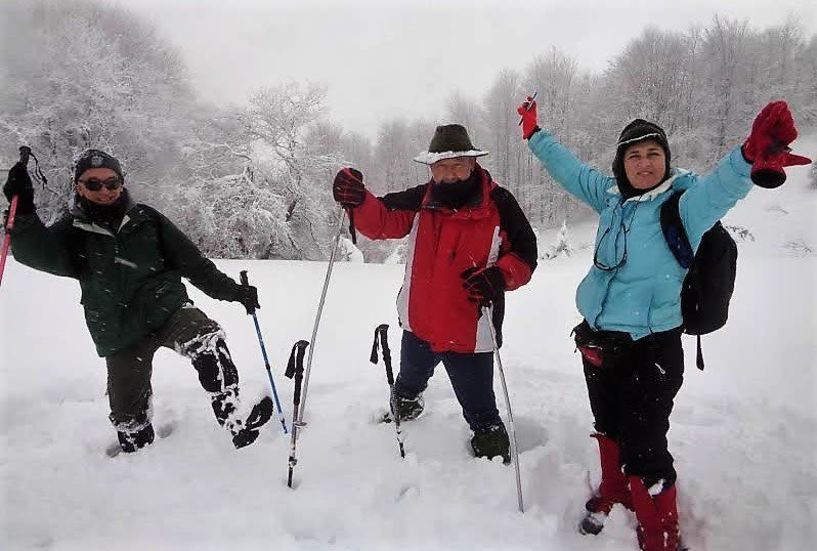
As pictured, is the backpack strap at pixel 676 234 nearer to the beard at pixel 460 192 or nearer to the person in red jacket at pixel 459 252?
the person in red jacket at pixel 459 252

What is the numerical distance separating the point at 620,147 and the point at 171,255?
9.34ft

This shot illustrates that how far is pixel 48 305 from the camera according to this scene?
6750 millimetres

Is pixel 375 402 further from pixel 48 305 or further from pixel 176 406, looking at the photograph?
pixel 48 305

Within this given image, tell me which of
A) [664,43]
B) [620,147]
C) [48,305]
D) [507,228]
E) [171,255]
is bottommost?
[48,305]

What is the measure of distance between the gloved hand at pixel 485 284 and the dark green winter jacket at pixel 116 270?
6.37ft

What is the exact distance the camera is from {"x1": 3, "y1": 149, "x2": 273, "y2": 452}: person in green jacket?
2.92 metres

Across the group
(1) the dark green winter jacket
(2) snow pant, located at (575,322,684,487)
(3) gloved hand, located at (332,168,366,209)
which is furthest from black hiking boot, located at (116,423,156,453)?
(2) snow pant, located at (575,322,684,487)

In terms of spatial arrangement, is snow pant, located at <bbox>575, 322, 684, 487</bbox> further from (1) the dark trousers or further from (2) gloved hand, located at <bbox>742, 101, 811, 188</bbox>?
(2) gloved hand, located at <bbox>742, 101, 811, 188</bbox>

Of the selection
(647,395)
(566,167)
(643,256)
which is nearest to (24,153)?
(566,167)

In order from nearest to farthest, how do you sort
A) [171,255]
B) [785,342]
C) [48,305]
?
[171,255] → [785,342] → [48,305]

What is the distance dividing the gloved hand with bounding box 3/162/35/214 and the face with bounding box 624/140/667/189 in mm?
3284

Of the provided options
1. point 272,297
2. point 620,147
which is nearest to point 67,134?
point 272,297

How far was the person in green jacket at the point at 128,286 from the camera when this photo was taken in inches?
115

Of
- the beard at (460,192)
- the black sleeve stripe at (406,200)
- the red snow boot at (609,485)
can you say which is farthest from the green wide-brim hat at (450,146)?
the red snow boot at (609,485)
